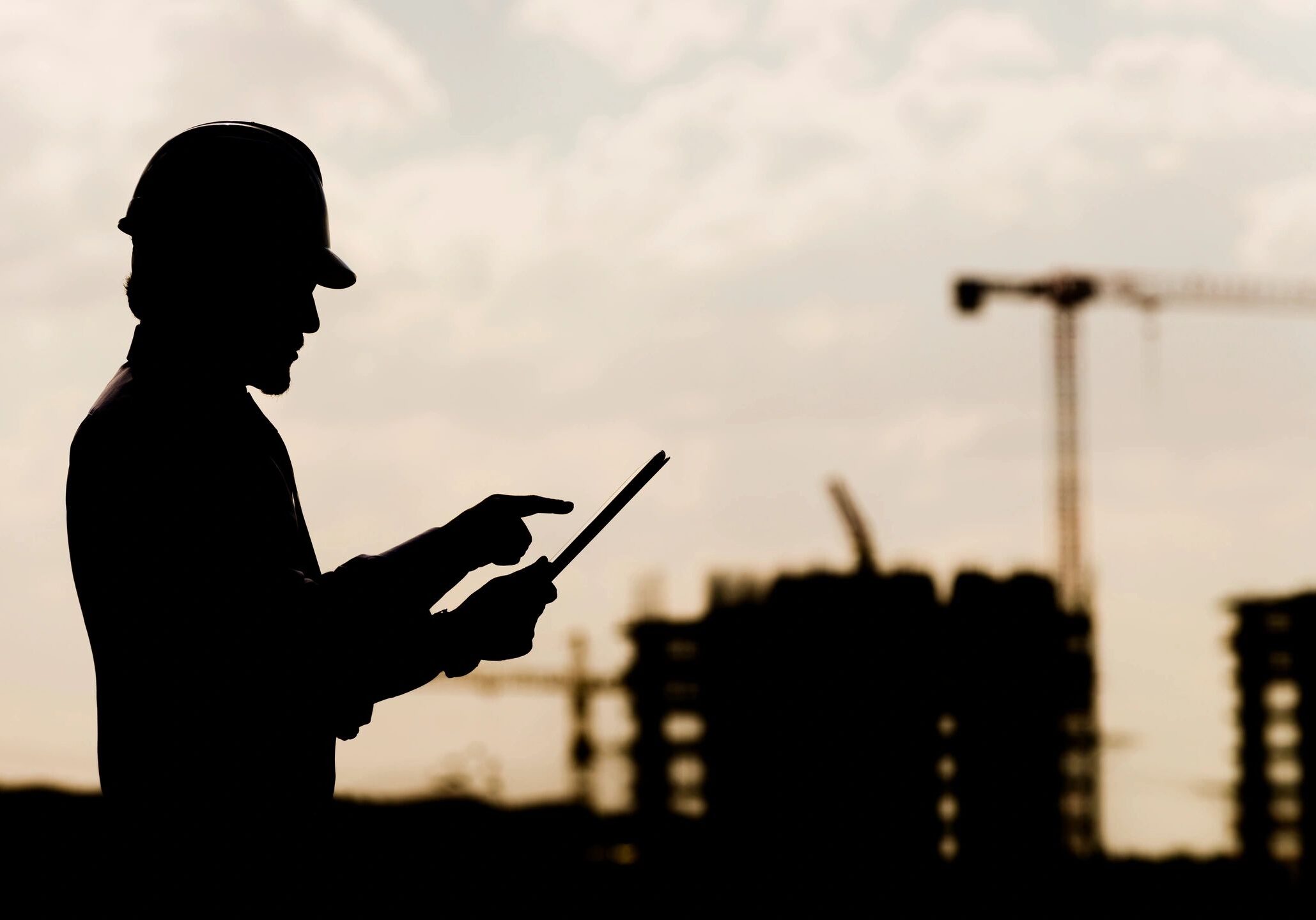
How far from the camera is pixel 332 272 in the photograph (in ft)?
16.0

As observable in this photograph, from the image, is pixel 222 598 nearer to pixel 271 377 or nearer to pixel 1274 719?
pixel 271 377

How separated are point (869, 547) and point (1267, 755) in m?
35.1

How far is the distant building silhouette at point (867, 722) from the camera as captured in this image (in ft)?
416

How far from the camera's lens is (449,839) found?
447ft

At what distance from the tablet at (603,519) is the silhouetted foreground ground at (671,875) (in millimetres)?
85517

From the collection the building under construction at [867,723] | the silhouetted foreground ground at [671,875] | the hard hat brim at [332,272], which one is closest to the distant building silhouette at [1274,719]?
the silhouetted foreground ground at [671,875]

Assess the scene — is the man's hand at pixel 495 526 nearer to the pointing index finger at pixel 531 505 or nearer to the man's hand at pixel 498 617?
the pointing index finger at pixel 531 505

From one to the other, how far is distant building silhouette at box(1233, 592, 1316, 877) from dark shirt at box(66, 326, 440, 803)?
141m

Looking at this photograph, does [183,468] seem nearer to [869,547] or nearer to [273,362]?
[273,362]

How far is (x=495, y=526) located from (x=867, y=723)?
128505 mm

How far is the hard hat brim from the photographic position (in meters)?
4.84

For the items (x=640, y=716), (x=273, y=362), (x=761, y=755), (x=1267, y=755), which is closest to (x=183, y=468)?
(x=273, y=362)

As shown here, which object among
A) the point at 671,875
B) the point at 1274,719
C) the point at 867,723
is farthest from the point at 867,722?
the point at 1274,719

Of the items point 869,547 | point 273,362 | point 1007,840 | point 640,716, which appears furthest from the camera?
point 869,547
